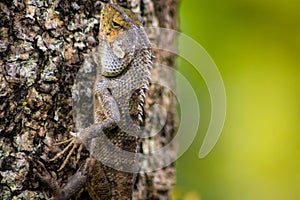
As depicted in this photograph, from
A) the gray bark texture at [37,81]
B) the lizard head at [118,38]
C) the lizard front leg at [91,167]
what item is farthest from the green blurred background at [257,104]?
the gray bark texture at [37,81]

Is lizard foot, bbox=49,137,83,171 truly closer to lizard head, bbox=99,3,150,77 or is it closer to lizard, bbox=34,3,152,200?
lizard, bbox=34,3,152,200

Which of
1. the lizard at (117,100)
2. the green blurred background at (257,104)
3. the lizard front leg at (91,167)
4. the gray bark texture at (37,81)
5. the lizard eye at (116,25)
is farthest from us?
the green blurred background at (257,104)

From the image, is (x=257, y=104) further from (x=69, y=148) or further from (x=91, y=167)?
(x=69, y=148)

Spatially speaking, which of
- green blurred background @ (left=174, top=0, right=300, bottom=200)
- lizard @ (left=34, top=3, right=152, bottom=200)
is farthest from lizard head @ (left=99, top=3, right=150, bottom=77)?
green blurred background @ (left=174, top=0, right=300, bottom=200)

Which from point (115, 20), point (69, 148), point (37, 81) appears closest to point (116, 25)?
point (115, 20)

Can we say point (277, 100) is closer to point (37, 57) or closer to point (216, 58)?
point (216, 58)

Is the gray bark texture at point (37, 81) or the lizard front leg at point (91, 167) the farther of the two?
the lizard front leg at point (91, 167)

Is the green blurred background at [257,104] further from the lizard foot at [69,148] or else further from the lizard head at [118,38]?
the lizard foot at [69,148]
